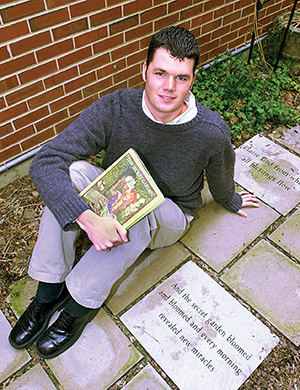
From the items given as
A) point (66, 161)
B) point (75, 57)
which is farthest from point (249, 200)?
point (75, 57)

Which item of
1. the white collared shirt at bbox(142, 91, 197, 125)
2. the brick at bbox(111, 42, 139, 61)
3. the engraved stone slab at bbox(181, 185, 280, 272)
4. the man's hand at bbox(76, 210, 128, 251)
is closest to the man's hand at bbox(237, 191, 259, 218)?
the engraved stone slab at bbox(181, 185, 280, 272)

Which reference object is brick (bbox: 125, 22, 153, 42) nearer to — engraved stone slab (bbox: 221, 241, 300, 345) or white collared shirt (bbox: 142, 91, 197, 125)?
white collared shirt (bbox: 142, 91, 197, 125)

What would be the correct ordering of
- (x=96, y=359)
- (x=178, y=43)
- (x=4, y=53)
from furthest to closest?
(x=4, y=53) → (x=96, y=359) → (x=178, y=43)

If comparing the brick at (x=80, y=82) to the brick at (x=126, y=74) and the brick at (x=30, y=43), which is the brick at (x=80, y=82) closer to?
the brick at (x=126, y=74)

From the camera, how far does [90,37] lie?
8.16 feet

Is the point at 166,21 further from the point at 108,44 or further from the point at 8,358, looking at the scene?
the point at 8,358

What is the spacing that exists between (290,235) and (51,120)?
1.86 metres

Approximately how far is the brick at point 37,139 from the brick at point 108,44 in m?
0.68

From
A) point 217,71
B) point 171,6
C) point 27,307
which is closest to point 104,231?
point 27,307

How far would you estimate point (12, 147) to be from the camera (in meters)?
2.55

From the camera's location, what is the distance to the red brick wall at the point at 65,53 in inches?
85.4

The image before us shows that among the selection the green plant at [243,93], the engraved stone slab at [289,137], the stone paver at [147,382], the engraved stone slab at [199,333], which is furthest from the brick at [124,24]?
the stone paver at [147,382]

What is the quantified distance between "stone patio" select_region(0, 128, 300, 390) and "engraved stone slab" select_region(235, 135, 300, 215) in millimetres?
48

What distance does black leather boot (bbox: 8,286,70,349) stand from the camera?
187 cm
